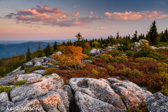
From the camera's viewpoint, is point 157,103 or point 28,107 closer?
point 28,107

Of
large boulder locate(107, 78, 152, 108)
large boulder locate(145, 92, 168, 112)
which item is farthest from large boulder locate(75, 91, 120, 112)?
large boulder locate(145, 92, 168, 112)

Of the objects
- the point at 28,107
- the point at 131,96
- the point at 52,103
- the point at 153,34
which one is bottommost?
the point at 131,96

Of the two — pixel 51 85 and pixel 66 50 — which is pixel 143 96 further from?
pixel 66 50

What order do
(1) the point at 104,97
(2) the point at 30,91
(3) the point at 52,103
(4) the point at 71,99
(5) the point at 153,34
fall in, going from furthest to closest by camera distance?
(5) the point at 153,34
(1) the point at 104,97
(4) the point at 71,99
(2) the point at 30,91
(3) the point at 52,103

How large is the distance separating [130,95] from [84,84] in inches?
155

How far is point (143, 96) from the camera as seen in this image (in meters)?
7.70

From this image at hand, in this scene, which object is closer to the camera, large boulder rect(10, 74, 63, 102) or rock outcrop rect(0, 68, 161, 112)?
rock outcrop rect(0, 68, 161, 112)

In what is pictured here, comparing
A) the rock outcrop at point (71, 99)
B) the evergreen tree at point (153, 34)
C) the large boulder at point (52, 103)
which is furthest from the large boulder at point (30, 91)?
the evergreen tree at point (153, 34)

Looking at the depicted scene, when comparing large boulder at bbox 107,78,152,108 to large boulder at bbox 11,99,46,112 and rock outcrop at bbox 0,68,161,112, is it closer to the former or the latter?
rock outcrop at bbox 0,68,161,112

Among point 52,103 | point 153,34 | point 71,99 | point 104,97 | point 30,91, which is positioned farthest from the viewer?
point 153,34

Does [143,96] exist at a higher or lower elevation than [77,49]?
lower

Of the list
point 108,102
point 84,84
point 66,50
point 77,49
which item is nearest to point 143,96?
point 108,102

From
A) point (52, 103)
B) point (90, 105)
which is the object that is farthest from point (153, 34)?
point (52, 103)

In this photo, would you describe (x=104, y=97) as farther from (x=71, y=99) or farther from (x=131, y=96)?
(x=71, y=99)
